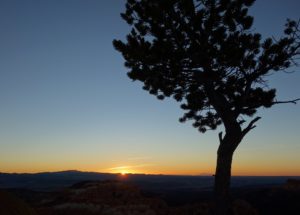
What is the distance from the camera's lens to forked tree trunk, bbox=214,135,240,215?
59.1 ft

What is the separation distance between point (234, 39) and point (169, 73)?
3.69 metres

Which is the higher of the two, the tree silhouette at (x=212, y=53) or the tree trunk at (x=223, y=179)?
the tree silhouette at (x=212, y=53)

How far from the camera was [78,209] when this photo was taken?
23.3 m

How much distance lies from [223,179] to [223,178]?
0.05 m

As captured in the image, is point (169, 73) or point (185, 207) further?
point (185, 207)

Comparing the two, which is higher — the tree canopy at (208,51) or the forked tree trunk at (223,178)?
the tree canopy at (208,51)

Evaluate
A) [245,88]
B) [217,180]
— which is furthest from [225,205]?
[245,88]

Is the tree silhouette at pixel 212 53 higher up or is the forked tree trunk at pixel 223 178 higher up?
the tree silhouette at pixel 212 53

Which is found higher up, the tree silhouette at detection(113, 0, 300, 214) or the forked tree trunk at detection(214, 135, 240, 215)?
the tree silhouette at detection(113, 0, 300, 214)

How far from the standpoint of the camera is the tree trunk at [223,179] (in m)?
18.0

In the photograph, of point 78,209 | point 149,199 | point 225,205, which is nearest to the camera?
point 225,205

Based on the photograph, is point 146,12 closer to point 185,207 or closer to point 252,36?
point 252,36

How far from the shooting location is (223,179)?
18.1 metres

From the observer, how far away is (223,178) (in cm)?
1812
